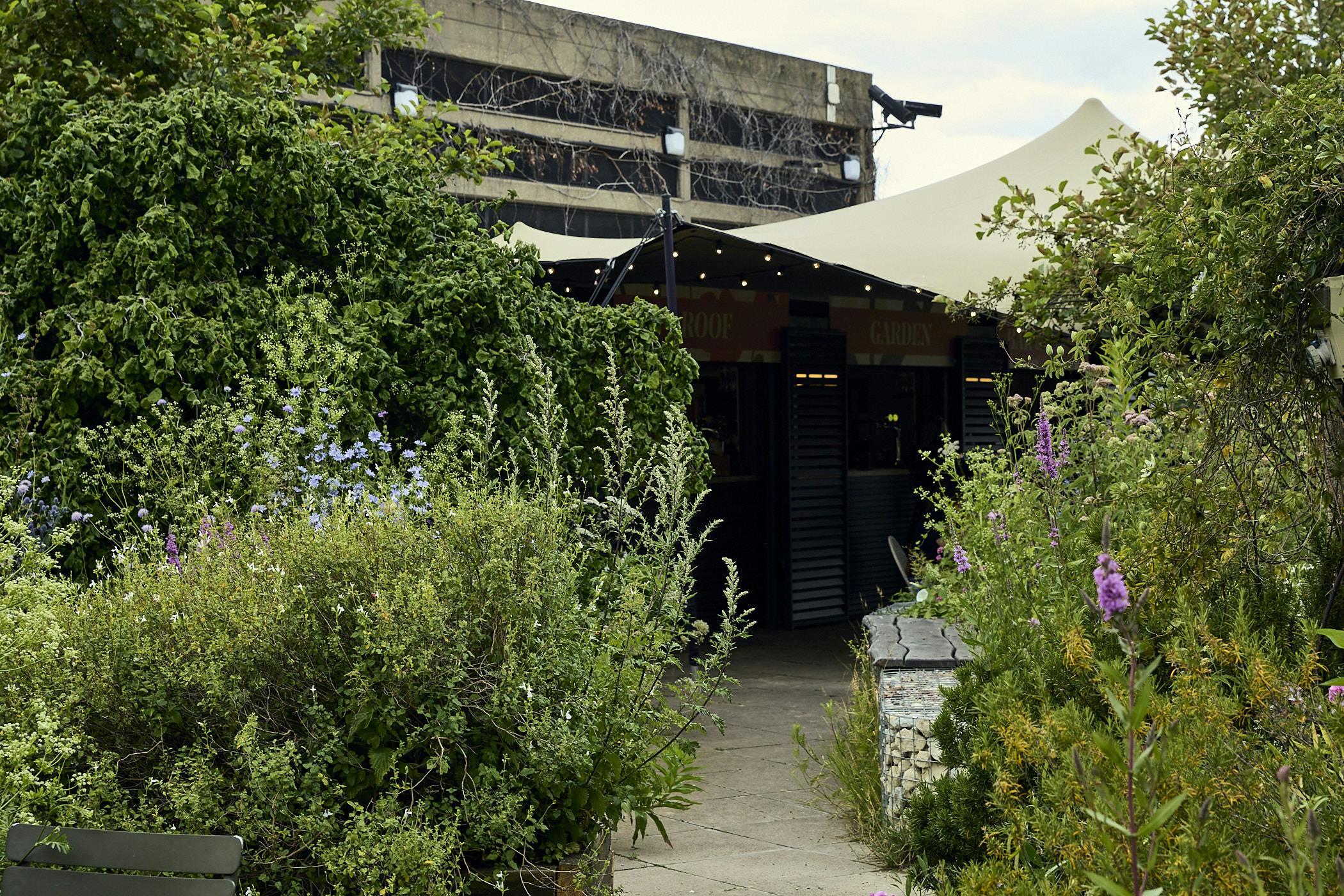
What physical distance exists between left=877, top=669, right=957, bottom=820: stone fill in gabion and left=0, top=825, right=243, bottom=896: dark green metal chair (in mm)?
2162

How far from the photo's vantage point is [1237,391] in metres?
2.73

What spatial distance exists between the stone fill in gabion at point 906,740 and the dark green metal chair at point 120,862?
2162 millimetres

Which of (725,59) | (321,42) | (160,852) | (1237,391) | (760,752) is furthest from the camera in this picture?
(725,59)

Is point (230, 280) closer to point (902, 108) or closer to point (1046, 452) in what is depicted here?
point (1046, 452)

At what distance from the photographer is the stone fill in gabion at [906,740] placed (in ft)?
13.0

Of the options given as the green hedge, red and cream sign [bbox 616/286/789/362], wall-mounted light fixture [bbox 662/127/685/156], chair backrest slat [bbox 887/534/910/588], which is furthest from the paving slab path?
wall-mounted light fixture [bbox 662/127/685/156]

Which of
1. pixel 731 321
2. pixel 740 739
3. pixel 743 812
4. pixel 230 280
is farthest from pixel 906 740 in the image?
pixel 731 321

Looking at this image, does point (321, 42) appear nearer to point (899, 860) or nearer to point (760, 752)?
point (760, 752)

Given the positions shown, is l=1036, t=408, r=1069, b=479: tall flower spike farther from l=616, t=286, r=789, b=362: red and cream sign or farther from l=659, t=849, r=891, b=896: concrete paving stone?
l=616, t=286, r=789, b=362: red and cream sign

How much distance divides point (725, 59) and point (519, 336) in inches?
699

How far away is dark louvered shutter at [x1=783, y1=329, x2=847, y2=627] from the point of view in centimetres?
1078

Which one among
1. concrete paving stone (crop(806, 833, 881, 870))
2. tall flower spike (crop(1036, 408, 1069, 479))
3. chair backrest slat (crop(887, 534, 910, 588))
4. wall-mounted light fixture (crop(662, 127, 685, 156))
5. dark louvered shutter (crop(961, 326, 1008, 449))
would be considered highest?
wall-mounted light fixture (crop(662, 127, 685, 156))

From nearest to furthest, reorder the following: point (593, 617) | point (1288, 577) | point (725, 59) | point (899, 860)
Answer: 1. point (1288, 577)
2. point (593, 617)
3. point (899, 860)
4. point (725, 59)

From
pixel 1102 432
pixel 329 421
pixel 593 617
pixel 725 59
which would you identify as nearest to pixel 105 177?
pixel 329 421
